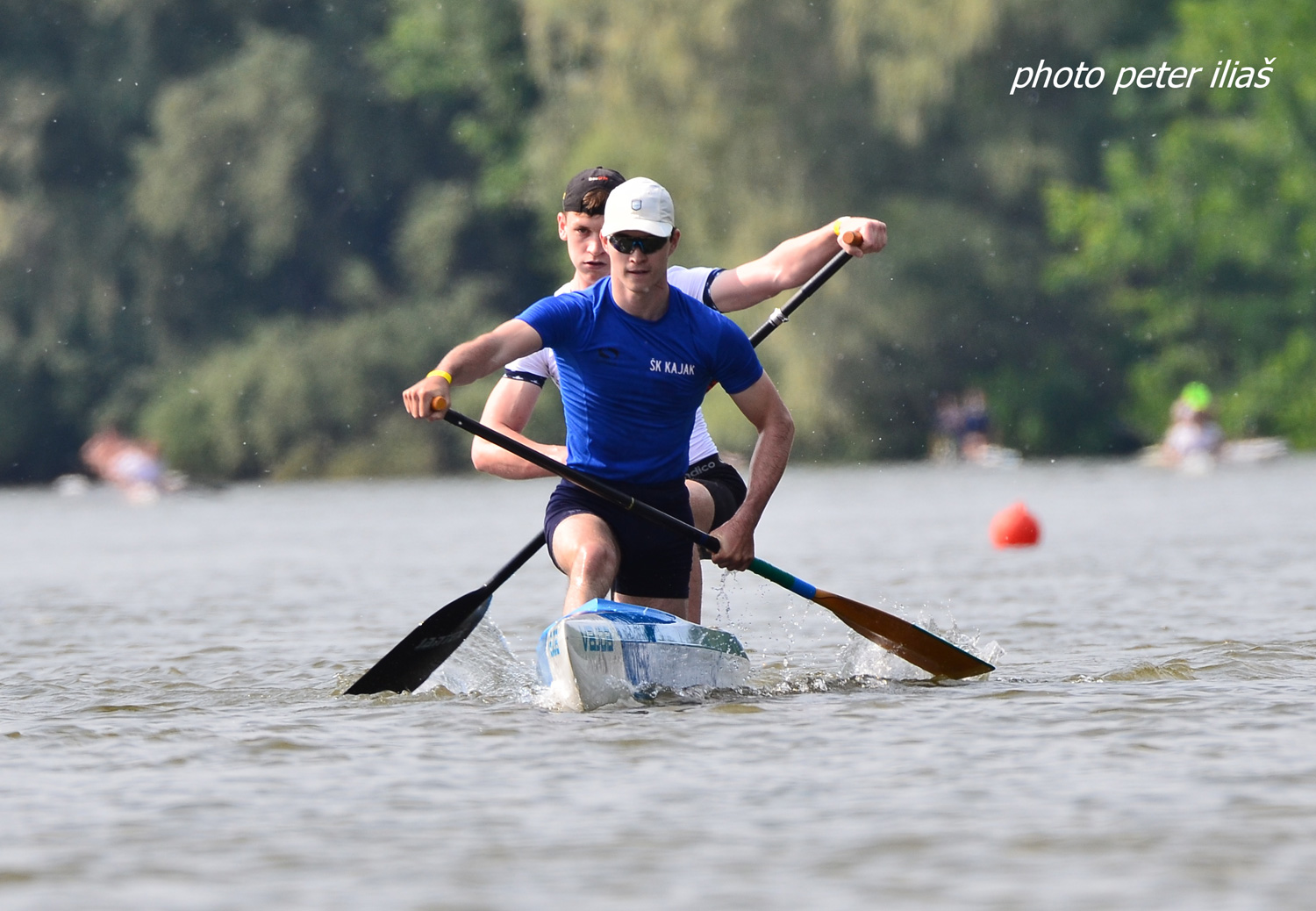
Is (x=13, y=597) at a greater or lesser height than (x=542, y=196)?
lesser

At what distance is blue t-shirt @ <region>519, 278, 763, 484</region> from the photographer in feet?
21.6

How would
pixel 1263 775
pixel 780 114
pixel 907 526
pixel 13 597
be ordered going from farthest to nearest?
pixel 780 114 → pixel 907 526 → pixel 13 597 → pixel 1263 775

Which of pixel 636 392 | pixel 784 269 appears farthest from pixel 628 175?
pixel 636 392

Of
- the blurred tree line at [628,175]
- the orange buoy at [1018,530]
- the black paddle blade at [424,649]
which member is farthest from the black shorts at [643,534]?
the blurred tree line at [628,175]

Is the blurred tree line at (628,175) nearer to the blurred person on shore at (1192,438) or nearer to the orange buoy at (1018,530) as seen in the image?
the blurred person on shore at (1192,438)

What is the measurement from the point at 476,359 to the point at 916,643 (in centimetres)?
217

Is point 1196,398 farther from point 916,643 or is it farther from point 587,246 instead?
point 587,246

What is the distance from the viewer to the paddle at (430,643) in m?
7.56

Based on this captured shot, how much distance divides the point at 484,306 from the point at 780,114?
920cm

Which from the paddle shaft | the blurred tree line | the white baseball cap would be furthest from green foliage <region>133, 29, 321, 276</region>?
the white baseball cap

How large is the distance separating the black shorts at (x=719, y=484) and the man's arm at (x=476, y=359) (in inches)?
38.9

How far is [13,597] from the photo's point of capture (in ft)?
45.2

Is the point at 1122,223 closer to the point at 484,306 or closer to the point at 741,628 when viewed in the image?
the point at 484,306

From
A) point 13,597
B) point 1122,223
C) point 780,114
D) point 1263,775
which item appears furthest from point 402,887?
point 1122,223
